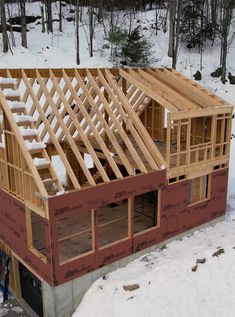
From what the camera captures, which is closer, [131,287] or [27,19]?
[131,287]

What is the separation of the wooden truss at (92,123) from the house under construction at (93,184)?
42 mm

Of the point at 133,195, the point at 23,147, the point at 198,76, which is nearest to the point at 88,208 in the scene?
the point at 133,195

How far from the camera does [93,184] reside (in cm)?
1085

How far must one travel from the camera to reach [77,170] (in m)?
17.1

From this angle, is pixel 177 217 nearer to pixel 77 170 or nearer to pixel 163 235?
pixel 163 235

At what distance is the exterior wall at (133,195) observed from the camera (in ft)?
34.0

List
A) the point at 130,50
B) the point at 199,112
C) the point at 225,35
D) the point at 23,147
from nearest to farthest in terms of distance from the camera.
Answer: the point at 23,147 < the point at 199,112 < the point at 130,50 < the point at 225,35

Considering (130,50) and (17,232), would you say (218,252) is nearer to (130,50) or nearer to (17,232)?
(17,232)

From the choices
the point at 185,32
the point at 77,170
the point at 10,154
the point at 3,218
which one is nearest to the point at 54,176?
the point at 10,154

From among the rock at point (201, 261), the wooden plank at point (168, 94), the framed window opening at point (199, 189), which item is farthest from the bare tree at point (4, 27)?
the rock at point (201, 261)

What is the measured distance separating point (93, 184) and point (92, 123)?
Answer: 2.22 m

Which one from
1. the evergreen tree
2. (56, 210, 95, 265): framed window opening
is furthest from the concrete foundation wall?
the evergreen tree

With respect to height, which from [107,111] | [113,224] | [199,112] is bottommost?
[113,224]

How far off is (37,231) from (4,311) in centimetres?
289
